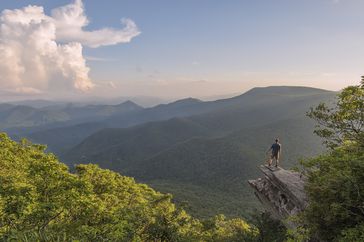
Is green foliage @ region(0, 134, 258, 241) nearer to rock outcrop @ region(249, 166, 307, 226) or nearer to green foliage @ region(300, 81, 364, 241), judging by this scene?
rock outcrop @ region(249, 166, 307, 226)

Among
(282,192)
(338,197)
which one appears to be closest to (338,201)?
(338,197)

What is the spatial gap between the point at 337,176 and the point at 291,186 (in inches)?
534

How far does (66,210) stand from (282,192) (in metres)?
23.1

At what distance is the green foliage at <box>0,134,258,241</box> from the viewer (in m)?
16.4

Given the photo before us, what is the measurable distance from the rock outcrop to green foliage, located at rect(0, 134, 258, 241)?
15.2ft

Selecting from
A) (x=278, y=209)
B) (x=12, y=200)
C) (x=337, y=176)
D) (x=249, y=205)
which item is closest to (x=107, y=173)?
(x=12, y=200)

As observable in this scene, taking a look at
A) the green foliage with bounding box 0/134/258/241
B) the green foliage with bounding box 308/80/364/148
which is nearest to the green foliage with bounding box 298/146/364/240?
the green foliage with bounding box 308/80/364/148

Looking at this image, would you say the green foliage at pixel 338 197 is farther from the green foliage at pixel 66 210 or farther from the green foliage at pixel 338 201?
the green foliage at pixel 66 210

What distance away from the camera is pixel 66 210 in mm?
→ 19641

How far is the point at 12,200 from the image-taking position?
16.9 meters

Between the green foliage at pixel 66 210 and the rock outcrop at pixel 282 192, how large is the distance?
15.2ft

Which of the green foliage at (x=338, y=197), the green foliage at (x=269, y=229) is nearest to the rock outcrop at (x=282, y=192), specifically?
the green foliage at (x=269, y=229)

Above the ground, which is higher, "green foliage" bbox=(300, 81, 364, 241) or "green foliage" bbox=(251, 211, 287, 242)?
"green foliage" bbox=(300, 81, 364, 241)

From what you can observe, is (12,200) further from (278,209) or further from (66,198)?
(278,209)
